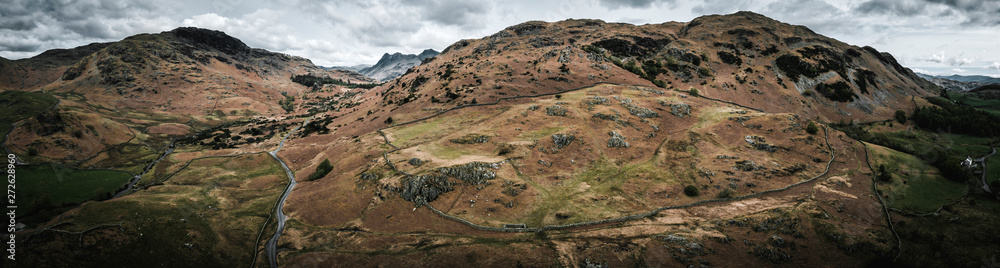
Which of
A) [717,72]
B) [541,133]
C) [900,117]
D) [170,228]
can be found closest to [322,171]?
[170,228]

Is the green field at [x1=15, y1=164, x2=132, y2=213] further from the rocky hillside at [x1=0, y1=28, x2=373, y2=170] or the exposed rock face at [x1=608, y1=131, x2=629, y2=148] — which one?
the exposed rock face at [x1=608, y1=131, x2=629, y2=148]

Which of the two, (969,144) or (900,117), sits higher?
(900,117)

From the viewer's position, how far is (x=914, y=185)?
172 ft

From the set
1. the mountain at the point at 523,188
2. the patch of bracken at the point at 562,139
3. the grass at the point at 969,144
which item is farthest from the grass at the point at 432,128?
the grass at the point at 969,144

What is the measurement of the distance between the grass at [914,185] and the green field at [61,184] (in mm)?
135572

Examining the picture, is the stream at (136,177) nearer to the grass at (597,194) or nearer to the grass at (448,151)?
the grass at (448,151)

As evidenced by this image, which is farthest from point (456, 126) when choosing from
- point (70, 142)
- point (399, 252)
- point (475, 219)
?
point (70, 142)

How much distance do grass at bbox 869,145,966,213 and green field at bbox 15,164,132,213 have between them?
445 feet

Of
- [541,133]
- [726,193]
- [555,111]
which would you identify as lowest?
[726,193]

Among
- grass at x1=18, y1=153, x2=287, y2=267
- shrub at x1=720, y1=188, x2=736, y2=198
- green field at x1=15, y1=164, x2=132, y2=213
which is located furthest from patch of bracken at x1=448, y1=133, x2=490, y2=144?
green field at x1=15, y1=164, x2=132, y2=213

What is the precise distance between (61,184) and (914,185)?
162m

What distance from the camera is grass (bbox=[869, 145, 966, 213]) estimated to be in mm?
46938

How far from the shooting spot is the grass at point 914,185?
46.9 meters

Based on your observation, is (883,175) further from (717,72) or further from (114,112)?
(114,112)
